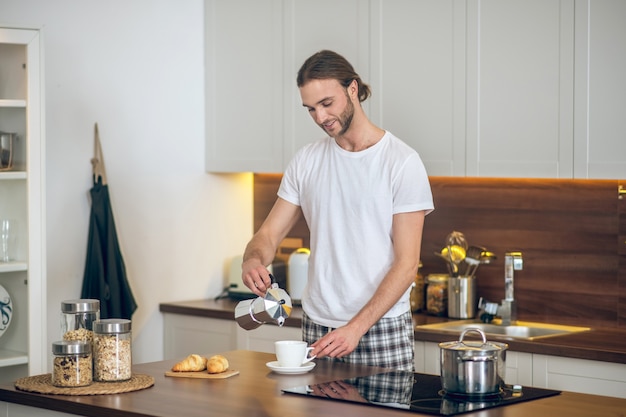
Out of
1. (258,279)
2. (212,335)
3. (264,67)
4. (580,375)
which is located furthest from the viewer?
(264,67)

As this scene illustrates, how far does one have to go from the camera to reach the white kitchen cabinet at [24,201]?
12.0 ft

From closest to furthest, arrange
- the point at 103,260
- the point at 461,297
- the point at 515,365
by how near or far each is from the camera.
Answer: the point at 515,365, the point at 461,297, the point at 103,260

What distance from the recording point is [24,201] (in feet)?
12.2

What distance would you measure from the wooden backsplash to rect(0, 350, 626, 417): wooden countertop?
1.54 m

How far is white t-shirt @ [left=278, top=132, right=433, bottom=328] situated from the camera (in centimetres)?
304

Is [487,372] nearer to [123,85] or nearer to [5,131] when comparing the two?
[5,131]

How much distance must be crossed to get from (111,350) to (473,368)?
2.96 feet

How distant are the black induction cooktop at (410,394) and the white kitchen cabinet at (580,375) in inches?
34.3

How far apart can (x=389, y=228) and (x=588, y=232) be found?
1.23 metres

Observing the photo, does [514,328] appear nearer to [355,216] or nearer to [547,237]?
[547,237]

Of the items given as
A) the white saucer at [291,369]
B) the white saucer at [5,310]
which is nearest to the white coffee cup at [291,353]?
the white saucer at [291,369]

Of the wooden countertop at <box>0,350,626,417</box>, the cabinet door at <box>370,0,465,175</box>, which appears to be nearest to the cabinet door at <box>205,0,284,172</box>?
the cabinet door at <box>370,0,465,175</box>

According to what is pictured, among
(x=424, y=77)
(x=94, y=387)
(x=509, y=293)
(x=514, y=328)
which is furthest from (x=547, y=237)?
(x=94, y=387)

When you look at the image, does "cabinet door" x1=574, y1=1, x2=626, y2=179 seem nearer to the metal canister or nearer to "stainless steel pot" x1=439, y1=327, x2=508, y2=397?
the metal canister
